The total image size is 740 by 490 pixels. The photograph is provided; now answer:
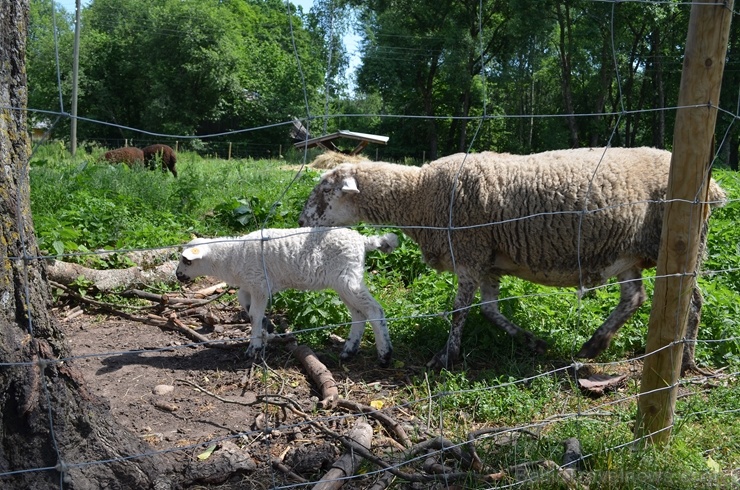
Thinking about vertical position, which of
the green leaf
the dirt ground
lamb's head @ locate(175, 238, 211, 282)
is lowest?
the dirt ground

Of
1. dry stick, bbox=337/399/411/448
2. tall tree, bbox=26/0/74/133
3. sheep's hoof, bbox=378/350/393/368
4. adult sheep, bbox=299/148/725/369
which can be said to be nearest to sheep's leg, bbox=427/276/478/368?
adult sheep, bbox=299/148/725/369

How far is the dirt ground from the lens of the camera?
150 inches

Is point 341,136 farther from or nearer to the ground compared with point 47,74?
nearer to the ground

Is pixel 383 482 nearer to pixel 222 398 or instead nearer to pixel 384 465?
pixel 384 465

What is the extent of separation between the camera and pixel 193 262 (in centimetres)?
582

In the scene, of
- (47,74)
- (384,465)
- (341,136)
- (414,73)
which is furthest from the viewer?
(47,74)

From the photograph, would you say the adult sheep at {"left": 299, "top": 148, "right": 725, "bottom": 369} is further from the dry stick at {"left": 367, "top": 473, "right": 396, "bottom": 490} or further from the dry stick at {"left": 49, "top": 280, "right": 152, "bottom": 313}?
the dry stick at {"left": 49, "top": 280, "right": 152, "bottom": 313}

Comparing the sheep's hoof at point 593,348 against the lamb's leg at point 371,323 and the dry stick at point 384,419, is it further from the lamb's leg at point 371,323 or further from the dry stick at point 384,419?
the dry stick at point 384,419

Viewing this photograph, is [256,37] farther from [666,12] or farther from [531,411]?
[531,411]

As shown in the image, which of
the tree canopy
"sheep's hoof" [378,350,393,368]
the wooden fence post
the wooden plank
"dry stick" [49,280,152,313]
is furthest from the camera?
the tree canopy

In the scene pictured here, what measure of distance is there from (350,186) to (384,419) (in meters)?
2.46

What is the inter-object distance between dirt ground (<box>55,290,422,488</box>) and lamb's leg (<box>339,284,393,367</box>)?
4.3 inches

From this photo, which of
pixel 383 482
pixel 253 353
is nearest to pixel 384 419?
pixel 383 482

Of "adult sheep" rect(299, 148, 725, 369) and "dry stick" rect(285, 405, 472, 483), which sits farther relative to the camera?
"adult sheep" rect(299, 148, 725, 369)
